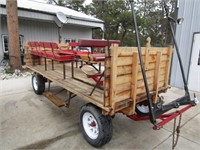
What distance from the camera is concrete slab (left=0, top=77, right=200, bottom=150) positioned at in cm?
282

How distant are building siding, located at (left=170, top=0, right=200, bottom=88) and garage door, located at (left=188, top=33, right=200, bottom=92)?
135 mm

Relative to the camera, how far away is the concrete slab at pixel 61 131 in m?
2.82

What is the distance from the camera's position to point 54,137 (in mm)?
3033

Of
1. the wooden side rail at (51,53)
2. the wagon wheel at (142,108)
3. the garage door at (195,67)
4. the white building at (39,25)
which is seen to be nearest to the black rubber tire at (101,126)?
the wagon wheel at (142,108)

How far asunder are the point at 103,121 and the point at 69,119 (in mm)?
1489

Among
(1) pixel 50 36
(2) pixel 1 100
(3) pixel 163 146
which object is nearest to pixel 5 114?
(2) pixel 1 100

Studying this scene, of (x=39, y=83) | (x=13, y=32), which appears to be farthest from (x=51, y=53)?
(x=13, y=32)

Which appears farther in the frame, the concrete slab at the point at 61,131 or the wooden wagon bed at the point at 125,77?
the concrete slab at the point at 61,131

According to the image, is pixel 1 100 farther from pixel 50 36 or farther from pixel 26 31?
pixel 50 36

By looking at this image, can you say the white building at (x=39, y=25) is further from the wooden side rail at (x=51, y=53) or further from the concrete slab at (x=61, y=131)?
the concrete slab at (x=61, y=131)

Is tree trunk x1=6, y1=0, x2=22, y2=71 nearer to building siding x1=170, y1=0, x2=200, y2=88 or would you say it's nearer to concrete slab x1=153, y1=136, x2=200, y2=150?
building siding x1=170, y1=0, x2=200, y2=88

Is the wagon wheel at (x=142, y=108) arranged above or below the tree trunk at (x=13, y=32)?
below

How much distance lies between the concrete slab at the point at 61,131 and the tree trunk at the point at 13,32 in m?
4.72

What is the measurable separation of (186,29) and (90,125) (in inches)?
207
